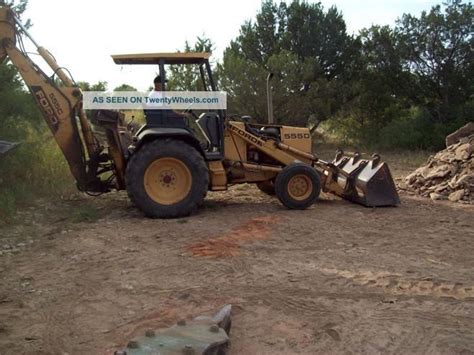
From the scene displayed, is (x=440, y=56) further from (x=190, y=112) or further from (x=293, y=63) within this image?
(x=190, y=112)

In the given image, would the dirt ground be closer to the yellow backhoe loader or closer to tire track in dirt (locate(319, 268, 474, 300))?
tire track in dirt (locate(319, 268, 474, 300))

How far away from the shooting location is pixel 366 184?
28.7 ft

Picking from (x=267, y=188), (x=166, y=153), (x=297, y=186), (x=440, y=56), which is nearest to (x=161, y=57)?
(x=166, y=153)

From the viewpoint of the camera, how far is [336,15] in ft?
72.2

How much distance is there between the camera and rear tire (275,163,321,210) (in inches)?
333

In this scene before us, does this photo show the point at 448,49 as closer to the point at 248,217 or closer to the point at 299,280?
the point at 248,217

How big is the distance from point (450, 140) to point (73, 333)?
1050cm

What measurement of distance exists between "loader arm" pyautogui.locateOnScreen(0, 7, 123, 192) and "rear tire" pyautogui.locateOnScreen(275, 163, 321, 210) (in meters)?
2.46

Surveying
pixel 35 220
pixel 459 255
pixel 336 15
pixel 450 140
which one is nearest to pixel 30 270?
pixel 35 220

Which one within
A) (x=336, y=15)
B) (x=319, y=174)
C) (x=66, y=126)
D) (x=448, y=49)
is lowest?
(x=319, y=174)

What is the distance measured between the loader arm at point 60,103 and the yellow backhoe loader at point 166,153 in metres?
0.01

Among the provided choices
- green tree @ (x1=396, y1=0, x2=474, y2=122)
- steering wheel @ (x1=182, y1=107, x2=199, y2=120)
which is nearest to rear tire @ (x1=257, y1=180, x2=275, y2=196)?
steering wheel @ (x1=182, y1=107, x2=199, y2=120)

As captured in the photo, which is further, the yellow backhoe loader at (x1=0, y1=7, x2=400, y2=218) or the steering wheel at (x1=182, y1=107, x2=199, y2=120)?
the steering wheel at (x1=182, y1=107, x2=199, y2=120)

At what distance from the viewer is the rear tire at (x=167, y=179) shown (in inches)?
304
